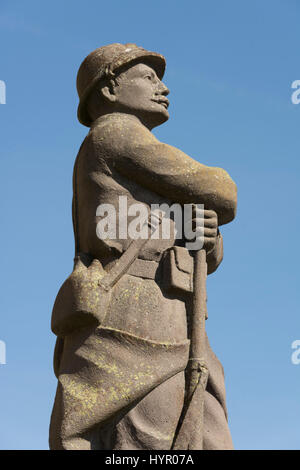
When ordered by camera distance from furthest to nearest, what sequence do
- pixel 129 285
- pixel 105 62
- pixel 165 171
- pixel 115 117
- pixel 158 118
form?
pixel 158 118, pixel 105 62, pixel 115 117, pixel 165 171, pixel 129 285

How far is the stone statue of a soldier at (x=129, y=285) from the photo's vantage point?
7.40 m

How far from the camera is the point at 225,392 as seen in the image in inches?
325

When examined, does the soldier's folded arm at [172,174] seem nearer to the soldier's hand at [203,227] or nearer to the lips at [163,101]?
the soldier's hand at [203,227]

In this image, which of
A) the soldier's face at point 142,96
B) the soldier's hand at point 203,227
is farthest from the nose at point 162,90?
the soldier's hand at point 203,227

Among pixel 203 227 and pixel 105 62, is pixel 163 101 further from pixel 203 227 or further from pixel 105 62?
pixel 203 227

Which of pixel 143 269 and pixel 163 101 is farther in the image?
pixel 163 101

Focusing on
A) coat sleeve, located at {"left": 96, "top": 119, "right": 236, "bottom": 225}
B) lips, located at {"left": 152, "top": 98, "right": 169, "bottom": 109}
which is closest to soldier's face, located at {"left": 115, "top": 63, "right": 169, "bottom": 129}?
lips, located at {"left": 152, "top": 98, "right": 169, "bottom": 109}

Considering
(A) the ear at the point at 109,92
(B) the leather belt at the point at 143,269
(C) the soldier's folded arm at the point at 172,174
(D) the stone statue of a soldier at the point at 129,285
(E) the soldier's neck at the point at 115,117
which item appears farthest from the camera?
(A) the ear at the point at 109,92

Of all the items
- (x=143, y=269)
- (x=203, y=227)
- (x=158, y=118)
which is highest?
(x=158, y=118)

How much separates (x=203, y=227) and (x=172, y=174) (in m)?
0.61

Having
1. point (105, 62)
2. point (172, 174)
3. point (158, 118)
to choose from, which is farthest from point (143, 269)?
point (105, 62)

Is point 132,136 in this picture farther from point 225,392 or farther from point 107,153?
point 225,392

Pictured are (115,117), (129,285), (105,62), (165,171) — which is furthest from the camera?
(105,62)

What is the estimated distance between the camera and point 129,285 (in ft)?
25.7
